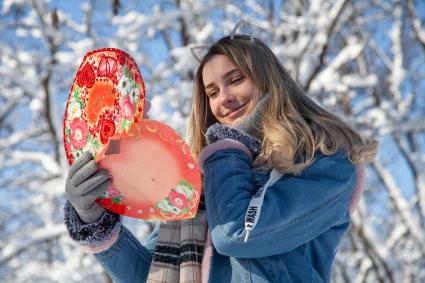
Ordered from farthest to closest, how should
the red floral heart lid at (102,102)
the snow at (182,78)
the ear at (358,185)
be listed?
the snow at (182,78) < the ear at (358,185) < the red floral heart lid at (102,102)

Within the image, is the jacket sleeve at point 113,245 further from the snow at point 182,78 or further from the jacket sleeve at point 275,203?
the snow at point 182,78

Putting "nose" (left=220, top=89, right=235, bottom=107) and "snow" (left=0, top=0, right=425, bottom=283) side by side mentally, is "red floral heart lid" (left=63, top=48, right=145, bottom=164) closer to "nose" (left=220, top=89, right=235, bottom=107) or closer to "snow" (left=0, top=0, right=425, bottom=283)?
"nose" (left=220, top=89, right=235, bottom=107)

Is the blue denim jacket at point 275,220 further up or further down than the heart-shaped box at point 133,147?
further down

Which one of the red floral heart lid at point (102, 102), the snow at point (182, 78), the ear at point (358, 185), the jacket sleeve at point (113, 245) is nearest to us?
the red floral heart lid at point (102, 102)

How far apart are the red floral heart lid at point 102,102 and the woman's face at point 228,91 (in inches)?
14.9

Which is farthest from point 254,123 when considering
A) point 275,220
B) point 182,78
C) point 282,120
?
point 182,78

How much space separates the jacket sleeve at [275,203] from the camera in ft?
3.66

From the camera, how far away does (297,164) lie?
123cm

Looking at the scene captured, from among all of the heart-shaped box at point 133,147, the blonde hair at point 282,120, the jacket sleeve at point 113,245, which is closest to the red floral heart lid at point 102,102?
the heart-shaped box at point 133,147

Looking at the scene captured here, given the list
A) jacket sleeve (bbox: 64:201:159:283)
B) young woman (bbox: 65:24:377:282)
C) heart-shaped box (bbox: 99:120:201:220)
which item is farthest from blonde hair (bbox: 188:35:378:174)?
jacket sleeve (bbox: 64:201:159:283)

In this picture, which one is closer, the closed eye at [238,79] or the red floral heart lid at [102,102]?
the red floral heart lid at [102,102]

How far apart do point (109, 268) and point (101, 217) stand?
0.17 meters

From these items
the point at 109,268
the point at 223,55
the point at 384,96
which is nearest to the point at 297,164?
the point at 223,55

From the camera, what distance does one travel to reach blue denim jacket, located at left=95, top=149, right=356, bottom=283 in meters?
1.12
